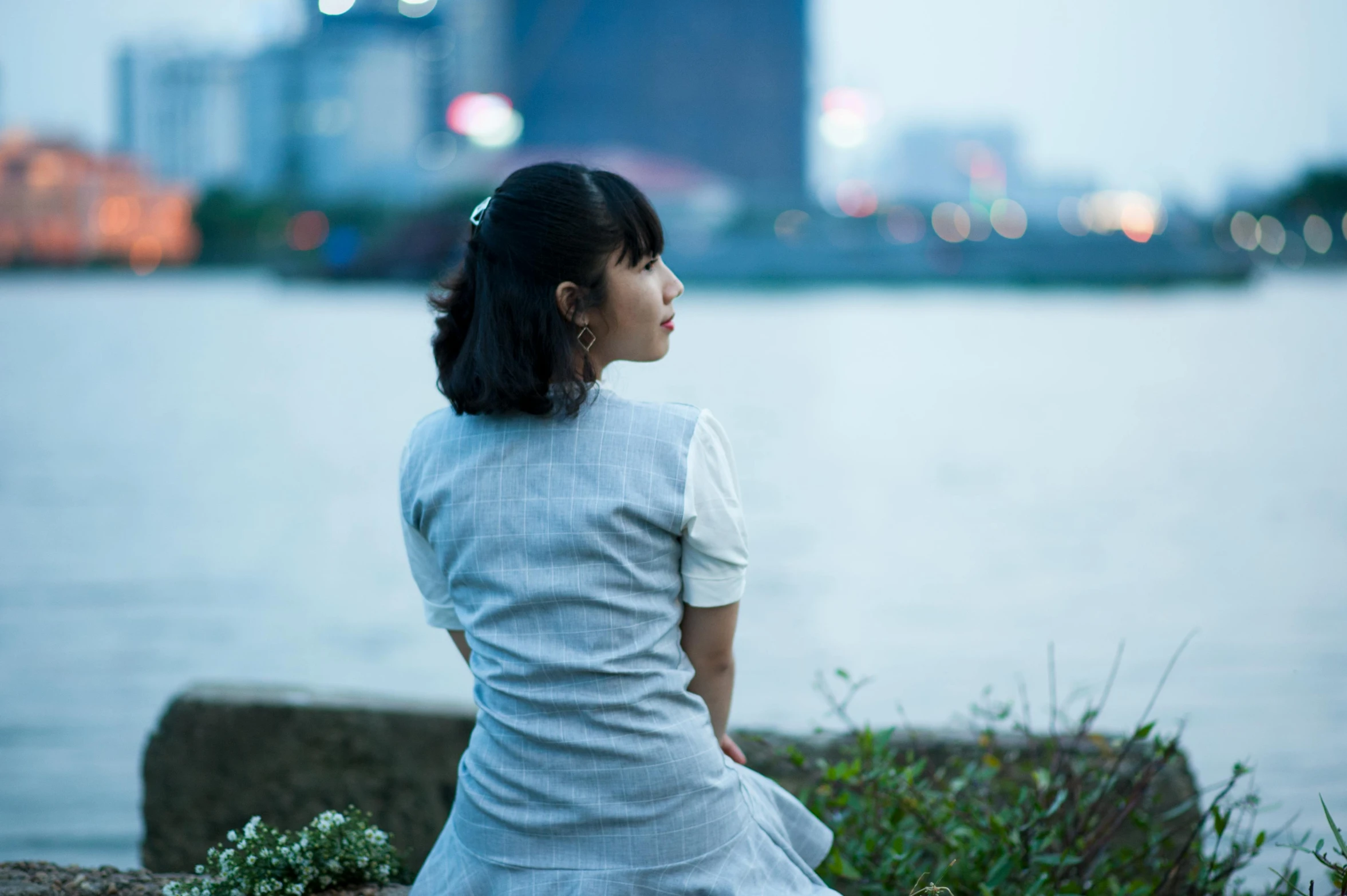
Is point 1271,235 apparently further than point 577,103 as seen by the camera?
No

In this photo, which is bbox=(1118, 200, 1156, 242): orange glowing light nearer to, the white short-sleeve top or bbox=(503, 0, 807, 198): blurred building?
bbox=(503, 0, 807, 198): blurred building

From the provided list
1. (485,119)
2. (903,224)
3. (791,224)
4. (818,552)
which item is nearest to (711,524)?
(818,552)

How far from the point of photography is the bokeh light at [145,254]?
71.6m

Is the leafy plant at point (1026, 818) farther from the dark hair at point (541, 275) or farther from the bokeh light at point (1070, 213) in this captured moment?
the bokeh light at point (1070, 213)

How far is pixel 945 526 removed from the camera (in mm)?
9125

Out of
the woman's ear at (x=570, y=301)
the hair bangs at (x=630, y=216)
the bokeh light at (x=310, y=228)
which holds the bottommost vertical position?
the woman's ear at (x=570, y=301)

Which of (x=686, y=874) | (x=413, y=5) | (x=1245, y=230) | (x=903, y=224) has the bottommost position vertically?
(x=686, y=874)

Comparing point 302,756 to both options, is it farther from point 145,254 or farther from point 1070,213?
point 1070,213

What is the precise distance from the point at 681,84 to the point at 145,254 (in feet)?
104

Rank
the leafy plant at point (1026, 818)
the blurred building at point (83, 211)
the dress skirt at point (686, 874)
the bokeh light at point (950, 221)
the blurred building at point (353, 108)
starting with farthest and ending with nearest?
the bokeh light at point (950, 221) < the blurred building at point (83, 211) < the blurred building at point (353, 108) < the leafy plant at point (1026, 818) < the dress skirt at point (686, 874)

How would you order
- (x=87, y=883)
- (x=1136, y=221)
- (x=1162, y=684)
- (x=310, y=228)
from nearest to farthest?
(x=87, y=883)
(x=1162, y=684)
(x=310, y=228)
(x=1136, y=221)

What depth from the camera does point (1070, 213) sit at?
8869cm

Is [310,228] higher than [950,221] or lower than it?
lower

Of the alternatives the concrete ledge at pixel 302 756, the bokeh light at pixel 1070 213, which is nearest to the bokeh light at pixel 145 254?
the bokeh light at pixel 1070 213
